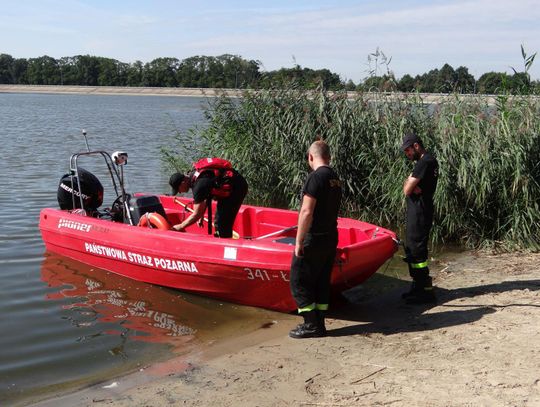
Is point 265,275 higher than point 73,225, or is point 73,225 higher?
point 73,225

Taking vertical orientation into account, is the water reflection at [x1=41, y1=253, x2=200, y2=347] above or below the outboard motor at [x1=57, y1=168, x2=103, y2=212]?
below

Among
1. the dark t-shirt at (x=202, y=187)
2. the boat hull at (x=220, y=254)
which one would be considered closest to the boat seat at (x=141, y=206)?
the boat hull at (x=220, y=254)

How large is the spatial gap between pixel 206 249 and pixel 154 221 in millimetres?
1316

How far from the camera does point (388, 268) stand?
779 centimetres

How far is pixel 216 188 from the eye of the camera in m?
6.53

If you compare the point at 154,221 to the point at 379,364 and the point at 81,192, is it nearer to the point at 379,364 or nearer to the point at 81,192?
the point at 81,192

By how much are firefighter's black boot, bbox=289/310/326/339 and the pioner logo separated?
138 inches

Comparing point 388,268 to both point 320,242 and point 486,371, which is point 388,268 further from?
point 486,371

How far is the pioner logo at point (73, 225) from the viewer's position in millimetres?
7722

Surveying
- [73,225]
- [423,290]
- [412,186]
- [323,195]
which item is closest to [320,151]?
[323,195]

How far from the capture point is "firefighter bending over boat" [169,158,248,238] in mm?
6449

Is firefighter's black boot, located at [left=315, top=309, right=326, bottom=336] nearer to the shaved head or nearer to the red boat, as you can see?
the red boat

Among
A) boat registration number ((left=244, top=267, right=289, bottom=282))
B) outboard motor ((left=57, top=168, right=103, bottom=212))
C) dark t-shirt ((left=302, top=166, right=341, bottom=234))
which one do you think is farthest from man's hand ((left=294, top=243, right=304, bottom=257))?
outboard motor ((left=57, top=168, right=103, bottom=212))

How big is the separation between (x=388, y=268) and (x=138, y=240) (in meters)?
3.10
